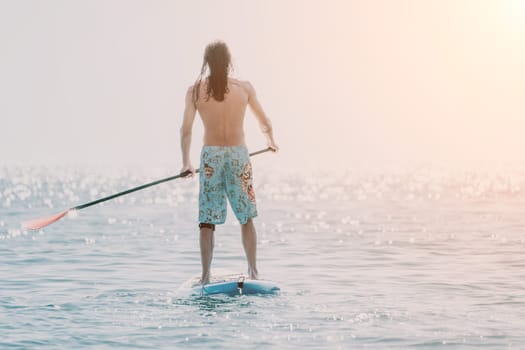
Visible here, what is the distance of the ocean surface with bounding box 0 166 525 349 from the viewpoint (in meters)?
7.81

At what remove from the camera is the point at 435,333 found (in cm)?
785

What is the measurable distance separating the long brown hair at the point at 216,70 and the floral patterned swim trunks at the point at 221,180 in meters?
0.49

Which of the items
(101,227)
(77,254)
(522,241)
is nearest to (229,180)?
(77,254)

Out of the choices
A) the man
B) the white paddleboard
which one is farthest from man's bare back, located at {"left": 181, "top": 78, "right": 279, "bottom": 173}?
the white paddleboard

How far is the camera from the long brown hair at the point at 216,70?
9758mm

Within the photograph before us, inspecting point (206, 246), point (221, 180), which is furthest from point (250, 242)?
point (221, 180)

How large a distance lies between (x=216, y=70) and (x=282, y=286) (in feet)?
7.22

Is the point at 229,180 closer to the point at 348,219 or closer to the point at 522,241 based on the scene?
the point at 522,241

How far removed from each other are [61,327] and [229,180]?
2.27m

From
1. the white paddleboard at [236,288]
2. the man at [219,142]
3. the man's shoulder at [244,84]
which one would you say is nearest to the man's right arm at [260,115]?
the man's shoulder at [244,84]

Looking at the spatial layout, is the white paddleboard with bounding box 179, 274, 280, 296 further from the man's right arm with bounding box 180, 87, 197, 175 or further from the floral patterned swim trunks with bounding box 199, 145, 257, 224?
the man's right arm with bounding box 180, 87, 197, 175

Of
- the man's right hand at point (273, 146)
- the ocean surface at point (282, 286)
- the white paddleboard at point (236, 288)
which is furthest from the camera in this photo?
the man's right hand at point (273, 146)

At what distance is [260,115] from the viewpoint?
10.1 m

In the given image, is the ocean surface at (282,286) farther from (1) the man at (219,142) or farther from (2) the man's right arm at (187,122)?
(2) the man's right arm at (187,122)
